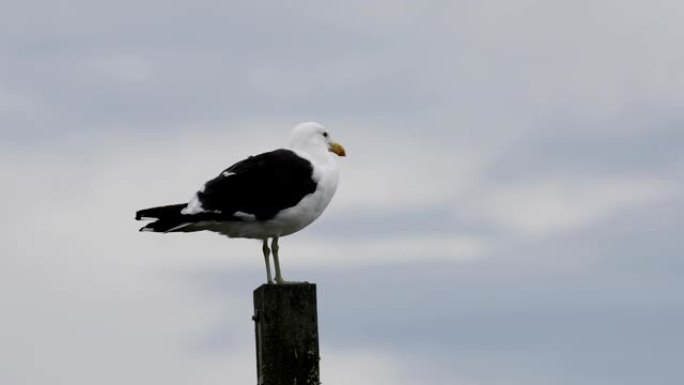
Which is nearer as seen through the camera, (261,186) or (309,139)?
(261,186)

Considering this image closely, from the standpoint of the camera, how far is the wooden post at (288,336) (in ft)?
27.0

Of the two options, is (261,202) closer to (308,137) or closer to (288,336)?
Result: (308,137)

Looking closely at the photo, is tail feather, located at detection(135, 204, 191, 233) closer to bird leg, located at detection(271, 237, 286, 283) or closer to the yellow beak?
bird leg, located at detection(271, 237, 286, 283)

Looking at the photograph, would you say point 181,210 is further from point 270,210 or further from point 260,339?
point 260,339

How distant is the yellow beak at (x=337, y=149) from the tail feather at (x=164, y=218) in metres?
2.31

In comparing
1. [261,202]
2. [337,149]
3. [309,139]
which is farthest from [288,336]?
[337,149]

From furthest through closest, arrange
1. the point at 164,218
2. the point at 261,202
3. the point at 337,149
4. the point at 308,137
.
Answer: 1. the point at 337,149
2. the point at 308,137
3. the point at 261,202
4. the point at 164,218

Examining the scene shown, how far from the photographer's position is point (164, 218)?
11305mm

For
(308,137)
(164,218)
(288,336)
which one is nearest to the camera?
(288,336)

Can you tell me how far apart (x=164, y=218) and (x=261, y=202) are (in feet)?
3.53

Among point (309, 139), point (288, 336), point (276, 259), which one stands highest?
point (309, 139)

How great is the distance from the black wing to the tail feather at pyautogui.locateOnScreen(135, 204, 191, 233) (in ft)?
0.93

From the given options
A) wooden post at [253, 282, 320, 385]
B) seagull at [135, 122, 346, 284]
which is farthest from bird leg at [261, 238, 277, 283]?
wooden post at [253, 282, 320, 385]

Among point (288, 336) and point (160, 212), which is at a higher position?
point (160, 212)
